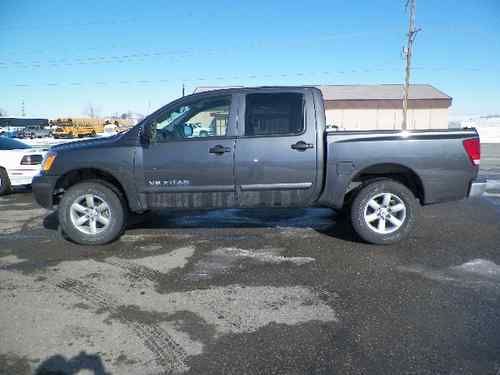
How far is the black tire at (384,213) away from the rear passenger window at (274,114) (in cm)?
120

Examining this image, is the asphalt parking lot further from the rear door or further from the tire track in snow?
the rear door

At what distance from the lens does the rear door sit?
4.29 m

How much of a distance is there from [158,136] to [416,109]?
6046 cm

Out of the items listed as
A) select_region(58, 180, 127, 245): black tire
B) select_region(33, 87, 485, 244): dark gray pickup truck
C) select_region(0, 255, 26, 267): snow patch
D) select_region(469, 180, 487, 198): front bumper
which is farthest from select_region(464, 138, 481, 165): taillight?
select_region(0, 255, 26, 267): snow patch

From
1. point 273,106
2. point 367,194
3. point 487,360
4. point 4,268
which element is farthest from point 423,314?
point 4,268

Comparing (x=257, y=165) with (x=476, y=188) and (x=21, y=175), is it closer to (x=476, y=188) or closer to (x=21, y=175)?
(x=476, y=188)

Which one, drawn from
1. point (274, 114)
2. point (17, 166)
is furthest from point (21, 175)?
point (274, 114)

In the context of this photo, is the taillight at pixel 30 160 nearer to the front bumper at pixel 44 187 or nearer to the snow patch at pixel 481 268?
the front bumper at pixel 44 187

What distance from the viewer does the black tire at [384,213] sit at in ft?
14.4

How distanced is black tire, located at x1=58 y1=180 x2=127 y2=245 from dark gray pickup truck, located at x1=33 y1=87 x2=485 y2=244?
0.04ft

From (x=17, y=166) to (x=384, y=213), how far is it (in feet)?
25.8

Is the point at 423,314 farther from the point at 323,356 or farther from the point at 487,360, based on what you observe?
the point at 323,356

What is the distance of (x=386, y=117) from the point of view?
185 ft

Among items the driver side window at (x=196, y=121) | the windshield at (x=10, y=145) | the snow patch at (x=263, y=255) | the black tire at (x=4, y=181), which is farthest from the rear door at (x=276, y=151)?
the windshield at (x=10, y=145)
